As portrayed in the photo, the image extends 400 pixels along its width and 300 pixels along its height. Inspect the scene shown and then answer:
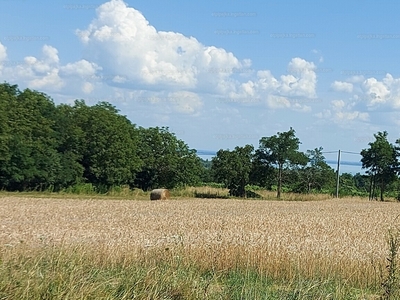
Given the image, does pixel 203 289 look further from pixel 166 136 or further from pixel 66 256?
pixel 166 136

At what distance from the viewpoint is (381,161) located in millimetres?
56500

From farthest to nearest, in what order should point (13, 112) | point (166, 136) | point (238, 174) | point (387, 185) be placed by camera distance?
1. point (387, 185)
2. point (166, 136)
3. point (238, 174)
4. point (13, 112)

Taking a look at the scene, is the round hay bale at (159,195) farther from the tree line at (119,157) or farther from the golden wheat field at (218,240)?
the golden wheat field at (218,240)

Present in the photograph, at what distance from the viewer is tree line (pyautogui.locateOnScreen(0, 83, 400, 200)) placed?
44875 millimetres

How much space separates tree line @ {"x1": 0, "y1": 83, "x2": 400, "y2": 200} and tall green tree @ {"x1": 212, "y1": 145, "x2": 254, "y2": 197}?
10 cm

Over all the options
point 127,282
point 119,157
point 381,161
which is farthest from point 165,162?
point 127,282

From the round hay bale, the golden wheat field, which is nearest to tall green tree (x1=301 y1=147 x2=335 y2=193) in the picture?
the round hay bale

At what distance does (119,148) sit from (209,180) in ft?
73.4

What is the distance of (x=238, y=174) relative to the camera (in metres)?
54.0

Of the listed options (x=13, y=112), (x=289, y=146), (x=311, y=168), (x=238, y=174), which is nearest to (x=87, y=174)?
(x=13, y=112)

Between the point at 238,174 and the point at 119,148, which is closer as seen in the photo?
the point at 119,148

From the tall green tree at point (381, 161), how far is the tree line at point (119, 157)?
10cm

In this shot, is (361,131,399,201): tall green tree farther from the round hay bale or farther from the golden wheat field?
the golden wheat field

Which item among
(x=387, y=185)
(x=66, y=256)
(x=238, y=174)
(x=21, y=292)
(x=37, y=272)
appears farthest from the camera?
(x=387, y=185)
